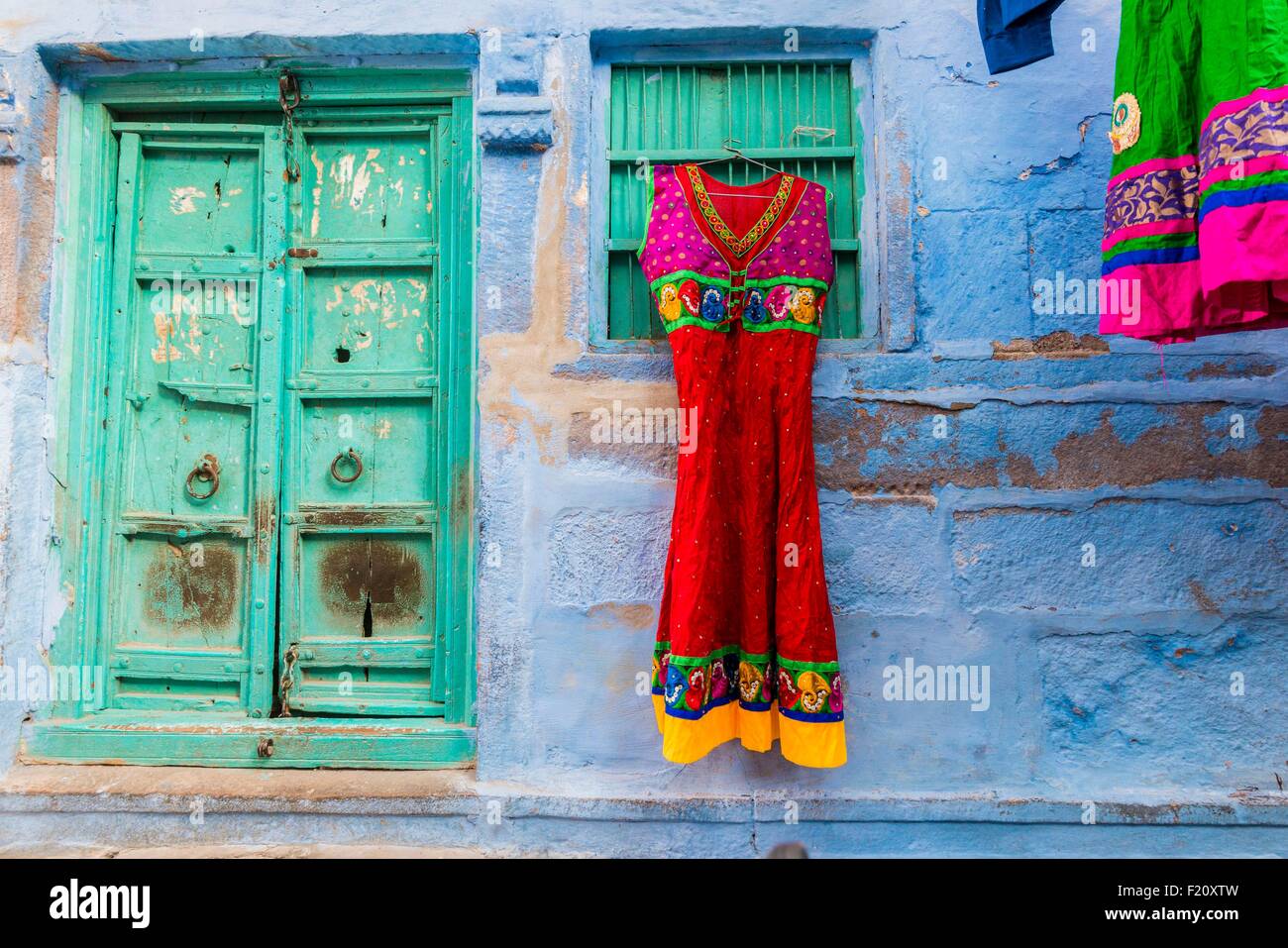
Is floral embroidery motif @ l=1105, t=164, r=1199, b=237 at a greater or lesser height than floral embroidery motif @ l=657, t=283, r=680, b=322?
greater

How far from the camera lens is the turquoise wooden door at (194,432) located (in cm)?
230

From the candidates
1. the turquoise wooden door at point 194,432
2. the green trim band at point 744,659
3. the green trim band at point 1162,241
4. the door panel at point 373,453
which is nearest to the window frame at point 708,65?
the door panel at point 373,453

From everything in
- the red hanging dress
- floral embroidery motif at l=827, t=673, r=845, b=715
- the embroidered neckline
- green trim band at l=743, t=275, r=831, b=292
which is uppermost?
the embroidered neckline

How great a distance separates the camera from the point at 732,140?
2.25m

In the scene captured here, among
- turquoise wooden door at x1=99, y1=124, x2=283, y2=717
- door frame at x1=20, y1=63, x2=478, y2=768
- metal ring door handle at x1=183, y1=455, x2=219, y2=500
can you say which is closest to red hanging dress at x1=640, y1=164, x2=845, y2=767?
door frame at x1=20, y1=63, x2=478, y2=768

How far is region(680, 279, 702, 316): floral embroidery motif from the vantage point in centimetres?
196

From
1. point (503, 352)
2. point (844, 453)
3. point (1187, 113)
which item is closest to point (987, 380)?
point (844, 453)

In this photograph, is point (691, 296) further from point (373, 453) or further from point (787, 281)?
point (373, 453)

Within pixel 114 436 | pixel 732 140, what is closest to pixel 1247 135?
pixel 732 140

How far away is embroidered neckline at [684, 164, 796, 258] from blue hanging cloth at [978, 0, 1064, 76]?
580mm

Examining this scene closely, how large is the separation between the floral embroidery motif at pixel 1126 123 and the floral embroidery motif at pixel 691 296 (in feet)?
3.15

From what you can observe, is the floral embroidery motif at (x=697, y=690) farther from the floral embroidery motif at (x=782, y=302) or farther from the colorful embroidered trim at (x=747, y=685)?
the floral embroidery motif at (x=782, y=302)

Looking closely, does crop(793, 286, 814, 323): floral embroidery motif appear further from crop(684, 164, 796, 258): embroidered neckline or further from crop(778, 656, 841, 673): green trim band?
crop(778, 656, 841, 673): green trim band

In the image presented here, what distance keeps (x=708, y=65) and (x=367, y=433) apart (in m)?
1.53
